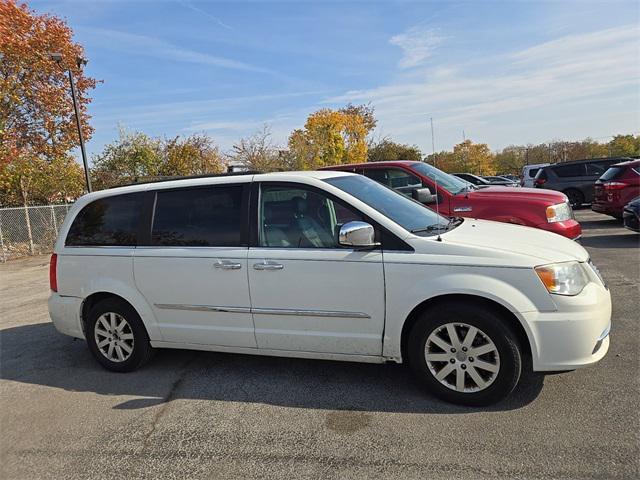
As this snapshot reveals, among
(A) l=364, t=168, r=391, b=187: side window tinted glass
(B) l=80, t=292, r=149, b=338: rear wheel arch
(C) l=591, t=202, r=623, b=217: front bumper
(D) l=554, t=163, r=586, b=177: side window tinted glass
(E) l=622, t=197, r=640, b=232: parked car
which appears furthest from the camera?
(D) l=554, t=163, r=586, b=177: side window tinted glass

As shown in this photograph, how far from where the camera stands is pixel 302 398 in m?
3.73

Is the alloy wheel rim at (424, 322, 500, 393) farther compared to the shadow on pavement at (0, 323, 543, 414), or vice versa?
the shadow on pavement at (0, 323, 543, 414)

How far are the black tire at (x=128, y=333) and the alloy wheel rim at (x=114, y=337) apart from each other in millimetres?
17

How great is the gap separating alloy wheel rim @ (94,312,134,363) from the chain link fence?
1254 cm

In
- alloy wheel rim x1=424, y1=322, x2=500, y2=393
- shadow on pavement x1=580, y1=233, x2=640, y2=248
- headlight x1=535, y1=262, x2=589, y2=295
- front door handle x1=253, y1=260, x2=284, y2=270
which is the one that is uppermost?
front door handle x1=253, y1=260, x2=284, y2=270

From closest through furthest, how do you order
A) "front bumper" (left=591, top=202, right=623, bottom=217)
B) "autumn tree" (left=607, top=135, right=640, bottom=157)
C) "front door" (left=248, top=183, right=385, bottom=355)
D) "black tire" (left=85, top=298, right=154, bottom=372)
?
"front door" (left=248, top=183, right=385, bottom=355), "black tire" (left=85, top=298, right=154, bottom=372), "front bumper" (left=591, top=202, right=623, bottom=217), "autumn tree" (left=607, top=135, right=640, bottom=157)

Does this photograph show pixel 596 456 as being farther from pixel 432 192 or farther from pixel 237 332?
pixel 432 192

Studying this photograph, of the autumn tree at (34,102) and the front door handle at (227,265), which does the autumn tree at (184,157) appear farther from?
the front door handle at (227,265)

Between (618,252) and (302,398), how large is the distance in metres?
7.41

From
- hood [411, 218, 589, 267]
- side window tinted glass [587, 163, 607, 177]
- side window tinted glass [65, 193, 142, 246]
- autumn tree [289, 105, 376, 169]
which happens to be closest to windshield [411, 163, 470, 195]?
hood [411, 218, 589, 267]

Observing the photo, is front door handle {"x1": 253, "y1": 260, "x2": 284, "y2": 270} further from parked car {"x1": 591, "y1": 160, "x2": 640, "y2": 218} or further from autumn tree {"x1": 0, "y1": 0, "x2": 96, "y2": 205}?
autumn tree {"x1": 0, "y1": 0, "x2": 96, "y2": 205}

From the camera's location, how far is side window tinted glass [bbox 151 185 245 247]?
4078mm

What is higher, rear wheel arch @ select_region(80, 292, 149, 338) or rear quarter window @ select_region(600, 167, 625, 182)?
rear quarter window @ select_region(600, 167, 625, 182)

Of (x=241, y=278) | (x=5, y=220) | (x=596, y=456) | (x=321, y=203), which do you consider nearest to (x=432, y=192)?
(x=321, y=203)
